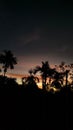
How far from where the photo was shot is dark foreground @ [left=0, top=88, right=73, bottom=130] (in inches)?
589

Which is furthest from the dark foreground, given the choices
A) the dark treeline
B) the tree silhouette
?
the tree silhouette

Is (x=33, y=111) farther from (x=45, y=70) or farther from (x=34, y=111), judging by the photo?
(x=45, y=70)

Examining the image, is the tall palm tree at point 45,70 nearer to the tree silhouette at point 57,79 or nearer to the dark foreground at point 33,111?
the tree silhouette at point 57,79

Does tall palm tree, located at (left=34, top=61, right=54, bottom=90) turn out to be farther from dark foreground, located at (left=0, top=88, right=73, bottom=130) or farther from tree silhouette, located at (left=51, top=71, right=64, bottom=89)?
dark foreground, located at (left=0, top=88, right=73, bottom=130)

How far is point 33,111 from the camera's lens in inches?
644

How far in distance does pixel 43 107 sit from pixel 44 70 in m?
39.2

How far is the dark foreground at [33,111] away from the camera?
49.1 ft

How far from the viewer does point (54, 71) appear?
55.6 meters

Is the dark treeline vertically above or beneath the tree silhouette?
beneath

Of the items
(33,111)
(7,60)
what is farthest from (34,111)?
(7,60)

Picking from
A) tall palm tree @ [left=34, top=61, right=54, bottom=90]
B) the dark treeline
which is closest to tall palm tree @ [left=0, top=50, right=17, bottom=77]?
tall palm tree @ [left=34, top=61, right=54, bottom=90]

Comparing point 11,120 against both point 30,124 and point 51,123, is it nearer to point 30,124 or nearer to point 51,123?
point 30,124

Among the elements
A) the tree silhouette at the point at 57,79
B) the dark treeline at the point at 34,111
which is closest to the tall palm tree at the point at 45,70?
the tree silhouette at the point at 57,79

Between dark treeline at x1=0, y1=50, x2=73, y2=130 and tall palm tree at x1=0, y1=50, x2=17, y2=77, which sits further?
tall palm tree at x1=0, y1=50, x2=17, y2=77
